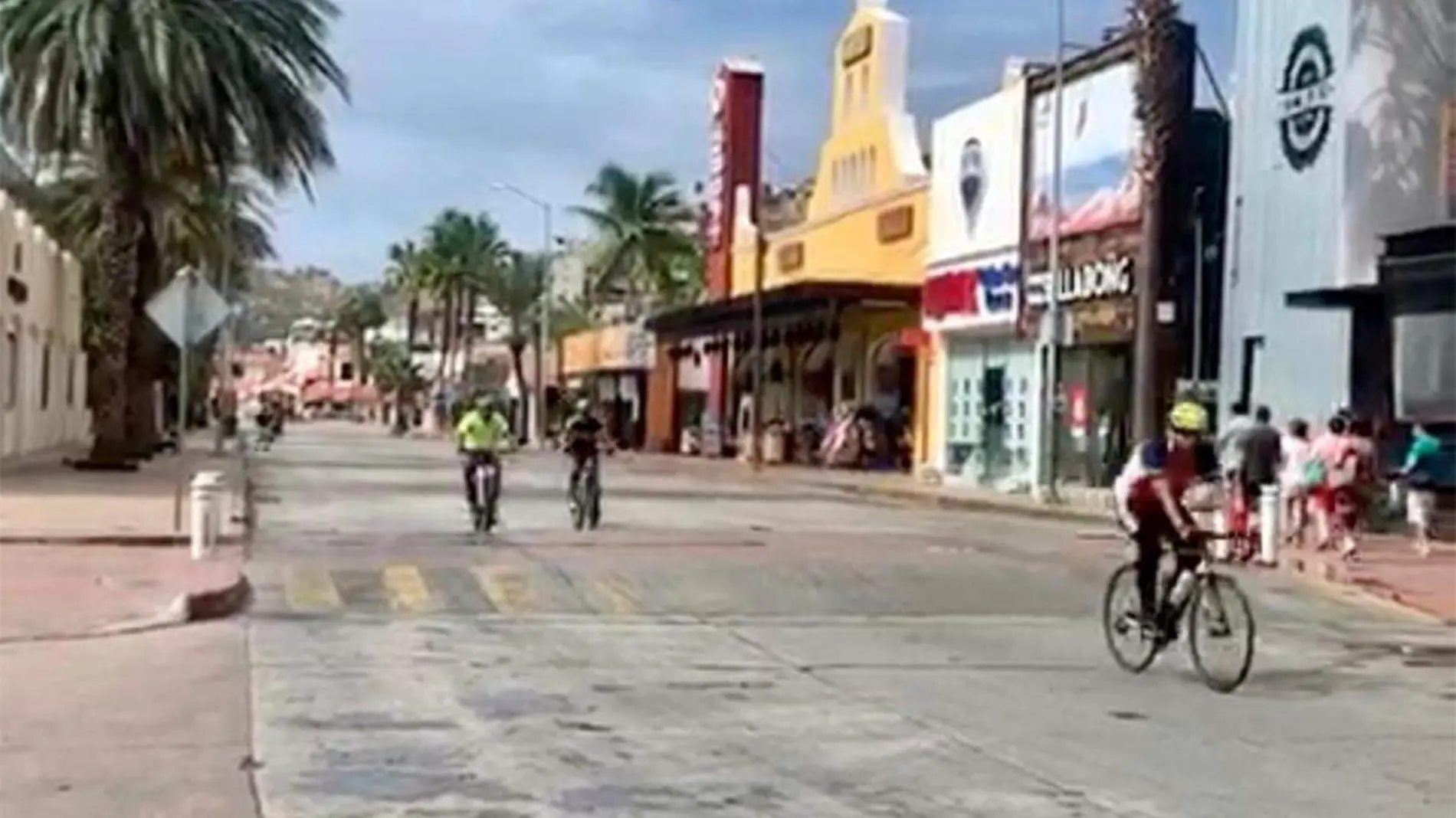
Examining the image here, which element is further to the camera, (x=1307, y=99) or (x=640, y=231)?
(x=640, y=231)

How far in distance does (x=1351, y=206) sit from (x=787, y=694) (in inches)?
921

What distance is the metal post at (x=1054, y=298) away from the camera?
4588cm

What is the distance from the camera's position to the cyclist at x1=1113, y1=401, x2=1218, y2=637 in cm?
1564

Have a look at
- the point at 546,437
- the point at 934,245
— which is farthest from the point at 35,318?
the point at 546,437

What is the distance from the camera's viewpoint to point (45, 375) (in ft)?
198

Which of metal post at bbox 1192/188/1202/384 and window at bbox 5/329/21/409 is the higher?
metal post at bbox 1192/188/1202/384

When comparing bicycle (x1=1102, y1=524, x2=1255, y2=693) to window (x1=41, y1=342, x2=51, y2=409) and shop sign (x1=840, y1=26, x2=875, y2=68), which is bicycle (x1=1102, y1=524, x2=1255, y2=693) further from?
shop sign (x1=840, y1=26, x2=875, y2=68)

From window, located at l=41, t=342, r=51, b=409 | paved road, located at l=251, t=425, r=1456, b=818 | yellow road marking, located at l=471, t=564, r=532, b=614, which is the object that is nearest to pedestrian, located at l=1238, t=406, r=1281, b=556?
paved road, located at l=251, t=425, r=1456, b=818

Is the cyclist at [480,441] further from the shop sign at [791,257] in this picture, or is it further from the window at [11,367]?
the shop sign at [791,257]

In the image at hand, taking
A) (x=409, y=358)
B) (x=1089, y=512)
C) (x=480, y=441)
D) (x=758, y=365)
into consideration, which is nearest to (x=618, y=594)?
(x=480, y=441)

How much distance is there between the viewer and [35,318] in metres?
56.6

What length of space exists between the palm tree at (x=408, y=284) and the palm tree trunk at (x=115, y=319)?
90343mm

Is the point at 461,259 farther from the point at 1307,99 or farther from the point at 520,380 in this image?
the point at 1307,99

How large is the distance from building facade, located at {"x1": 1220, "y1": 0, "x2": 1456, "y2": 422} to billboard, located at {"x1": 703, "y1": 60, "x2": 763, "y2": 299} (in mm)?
40542
